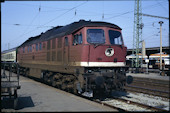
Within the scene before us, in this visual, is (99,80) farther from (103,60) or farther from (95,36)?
(95,36)

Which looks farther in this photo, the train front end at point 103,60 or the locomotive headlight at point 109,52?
the locomotive headlight at point 109,52

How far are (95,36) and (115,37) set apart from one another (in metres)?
1.27

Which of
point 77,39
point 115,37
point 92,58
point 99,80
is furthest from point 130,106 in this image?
point 77,39

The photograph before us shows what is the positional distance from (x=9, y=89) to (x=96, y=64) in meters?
4.21

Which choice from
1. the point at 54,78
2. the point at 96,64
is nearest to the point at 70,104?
the point at 96,64

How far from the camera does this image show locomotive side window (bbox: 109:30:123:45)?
10.6m

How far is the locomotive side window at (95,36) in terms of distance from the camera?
10148 mm

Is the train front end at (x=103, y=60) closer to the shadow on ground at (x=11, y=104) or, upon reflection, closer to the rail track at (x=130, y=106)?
the rail track at (x=130, y=106)

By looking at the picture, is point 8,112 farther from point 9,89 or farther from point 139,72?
point 139,72

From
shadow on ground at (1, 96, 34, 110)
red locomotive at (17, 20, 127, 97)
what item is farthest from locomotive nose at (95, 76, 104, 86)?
shadow on ground at (1, 96, 34, 110)

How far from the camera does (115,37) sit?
10.9 metres

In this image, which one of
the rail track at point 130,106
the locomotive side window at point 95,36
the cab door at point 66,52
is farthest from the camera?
the cab door at point 66,52

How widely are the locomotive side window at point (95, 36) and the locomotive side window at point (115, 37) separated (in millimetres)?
525

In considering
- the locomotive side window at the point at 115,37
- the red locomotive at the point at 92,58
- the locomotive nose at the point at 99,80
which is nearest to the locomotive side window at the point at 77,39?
the red locomotive at the point at 92,58
